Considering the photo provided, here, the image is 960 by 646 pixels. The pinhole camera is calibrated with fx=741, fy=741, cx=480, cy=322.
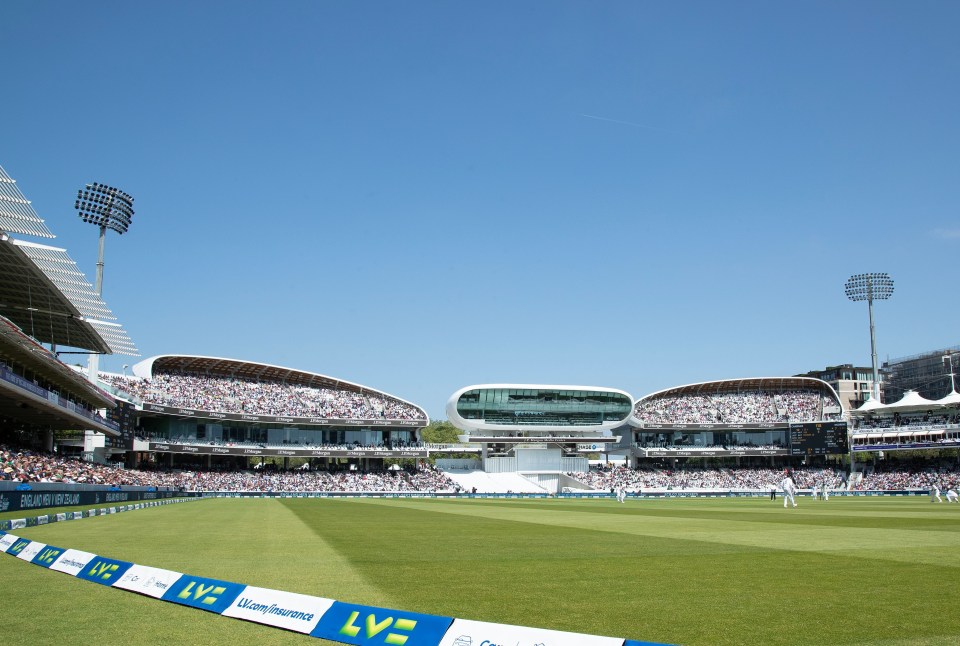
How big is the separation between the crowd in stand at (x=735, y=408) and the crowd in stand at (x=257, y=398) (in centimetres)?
3118

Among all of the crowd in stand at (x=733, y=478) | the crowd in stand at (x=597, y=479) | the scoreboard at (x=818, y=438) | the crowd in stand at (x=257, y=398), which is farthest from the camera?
the scoreboard at (x=818, y=438)

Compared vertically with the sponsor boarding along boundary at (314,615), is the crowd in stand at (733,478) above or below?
below

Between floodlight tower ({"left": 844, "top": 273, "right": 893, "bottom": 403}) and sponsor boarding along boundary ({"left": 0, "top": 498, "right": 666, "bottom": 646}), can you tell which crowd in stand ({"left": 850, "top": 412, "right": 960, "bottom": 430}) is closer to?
floodlight tower ({"left": 844, "top": 273, "right": 893, "bottom": 403})

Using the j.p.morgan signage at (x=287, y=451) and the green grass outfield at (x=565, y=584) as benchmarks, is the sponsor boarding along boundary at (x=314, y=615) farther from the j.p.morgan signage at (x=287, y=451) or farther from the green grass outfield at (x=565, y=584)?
the j.p.morgan signage at (x=287, y=451)

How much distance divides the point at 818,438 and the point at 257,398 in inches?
2460

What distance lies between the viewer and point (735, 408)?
97312mm

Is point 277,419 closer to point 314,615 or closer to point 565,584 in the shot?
point 565,584

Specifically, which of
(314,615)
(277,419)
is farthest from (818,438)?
(314,615)

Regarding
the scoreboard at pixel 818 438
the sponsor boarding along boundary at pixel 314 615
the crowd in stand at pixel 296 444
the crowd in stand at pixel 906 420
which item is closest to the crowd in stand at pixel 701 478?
the scoreboard at pixel 818 438

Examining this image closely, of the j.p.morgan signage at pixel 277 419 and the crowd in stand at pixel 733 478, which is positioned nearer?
the j.p.morgan signage at pixel 277 419

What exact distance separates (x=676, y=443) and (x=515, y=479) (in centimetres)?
2230

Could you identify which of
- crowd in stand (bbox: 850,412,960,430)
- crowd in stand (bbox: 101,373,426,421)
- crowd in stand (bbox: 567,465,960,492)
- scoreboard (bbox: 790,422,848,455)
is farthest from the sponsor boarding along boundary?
crowd in stand (bbox: 850,412,960,430)

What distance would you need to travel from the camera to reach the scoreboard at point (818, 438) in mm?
80188

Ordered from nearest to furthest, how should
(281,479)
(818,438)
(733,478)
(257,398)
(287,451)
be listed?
(281,479) < (287,451) < (818,438) < (257,398) < (733,478)
